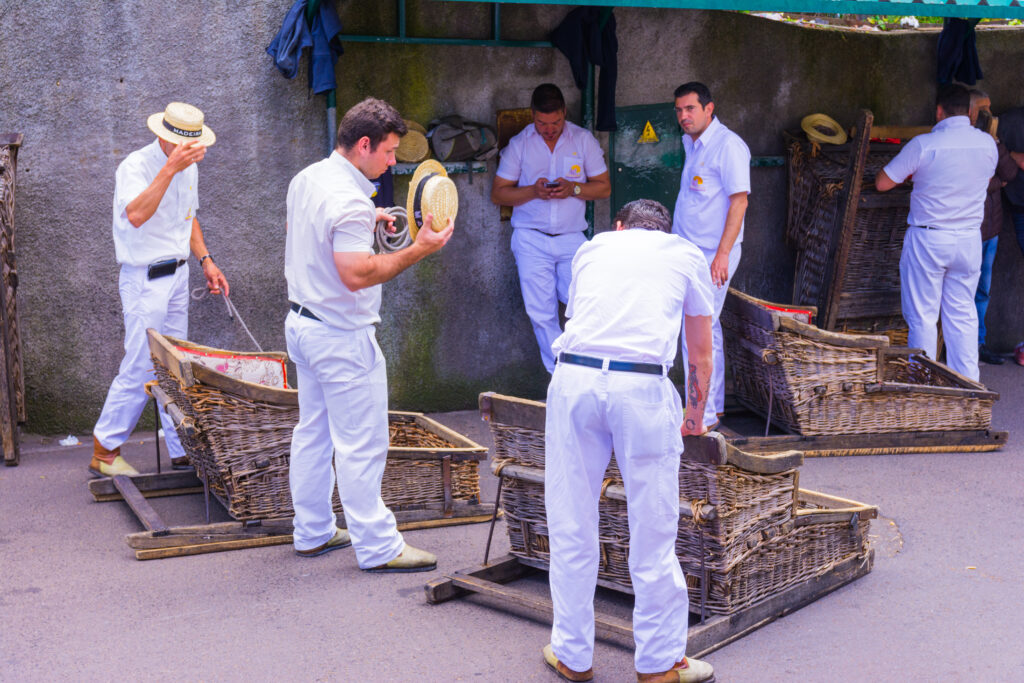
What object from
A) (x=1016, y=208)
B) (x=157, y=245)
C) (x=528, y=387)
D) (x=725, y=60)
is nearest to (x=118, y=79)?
(x=157, y=245)

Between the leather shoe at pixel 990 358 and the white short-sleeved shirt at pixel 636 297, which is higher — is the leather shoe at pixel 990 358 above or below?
below

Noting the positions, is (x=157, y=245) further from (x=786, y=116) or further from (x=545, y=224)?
(x=786, y=116)

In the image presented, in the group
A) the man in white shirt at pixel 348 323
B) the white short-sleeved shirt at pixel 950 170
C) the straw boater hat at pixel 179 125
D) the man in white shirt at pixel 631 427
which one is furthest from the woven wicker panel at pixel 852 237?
the man in white shirt at pixel 631 427

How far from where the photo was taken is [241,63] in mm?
7699

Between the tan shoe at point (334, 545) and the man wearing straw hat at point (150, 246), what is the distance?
1.51 meters

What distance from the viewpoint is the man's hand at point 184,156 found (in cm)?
643

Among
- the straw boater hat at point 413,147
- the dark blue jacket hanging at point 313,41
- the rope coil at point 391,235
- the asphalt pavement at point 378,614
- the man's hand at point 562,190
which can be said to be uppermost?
the dark blue jacket hanging at point 313,41

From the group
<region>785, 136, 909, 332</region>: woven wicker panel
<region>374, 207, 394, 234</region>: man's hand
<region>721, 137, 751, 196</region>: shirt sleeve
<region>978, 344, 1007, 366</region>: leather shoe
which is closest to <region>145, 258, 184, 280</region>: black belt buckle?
<region>374, 207, 394, 234</region>: man's hand

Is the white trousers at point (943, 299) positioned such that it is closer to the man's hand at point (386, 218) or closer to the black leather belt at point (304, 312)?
the man's hand at point (386, 218)

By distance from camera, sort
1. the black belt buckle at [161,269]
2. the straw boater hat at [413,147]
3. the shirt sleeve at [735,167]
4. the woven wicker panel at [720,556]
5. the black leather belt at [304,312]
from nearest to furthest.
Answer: the woven wicker panel at [720,556] → the black leather belt at [304,312] → the black belt buckle at [161,269] → the shirt sleeve at [735,167] → the straw boater hat at [413,147]

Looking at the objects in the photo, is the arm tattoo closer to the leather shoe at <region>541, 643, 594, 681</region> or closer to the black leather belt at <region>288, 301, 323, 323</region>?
the leather shoe at <region>541, 643, 594, 681</region>

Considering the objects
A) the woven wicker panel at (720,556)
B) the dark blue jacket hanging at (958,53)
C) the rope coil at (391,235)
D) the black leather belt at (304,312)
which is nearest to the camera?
the woven wicker panel at (720,556)

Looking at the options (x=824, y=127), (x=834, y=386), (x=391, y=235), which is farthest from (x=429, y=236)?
(x=824, y=127)

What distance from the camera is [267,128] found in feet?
25.7
